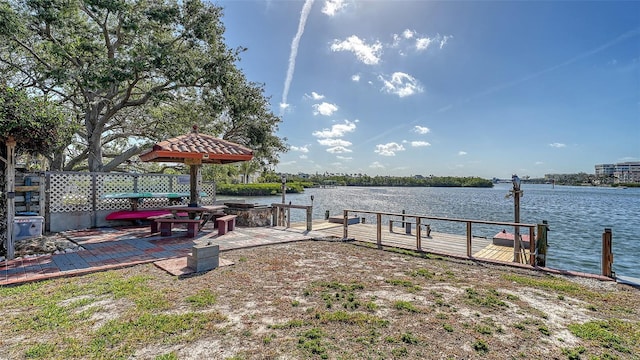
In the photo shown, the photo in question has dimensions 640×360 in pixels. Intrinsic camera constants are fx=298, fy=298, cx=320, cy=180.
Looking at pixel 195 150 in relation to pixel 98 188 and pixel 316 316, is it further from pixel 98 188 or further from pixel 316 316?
pixel 316 316

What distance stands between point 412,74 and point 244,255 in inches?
531

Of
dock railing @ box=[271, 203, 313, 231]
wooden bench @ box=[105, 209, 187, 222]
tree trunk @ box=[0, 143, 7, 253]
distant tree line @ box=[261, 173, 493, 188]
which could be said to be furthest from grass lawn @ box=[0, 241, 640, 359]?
distant tree line @ box=[261, 173, 493, 188]

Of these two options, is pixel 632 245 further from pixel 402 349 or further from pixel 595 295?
pixel 402 349

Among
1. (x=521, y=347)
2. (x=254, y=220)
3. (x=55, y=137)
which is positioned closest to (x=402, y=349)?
(x=521, y=347)

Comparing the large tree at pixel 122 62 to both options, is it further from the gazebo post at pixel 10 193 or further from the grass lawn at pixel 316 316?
the grass lawn at pixel 316 316

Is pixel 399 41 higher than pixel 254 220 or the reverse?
higher

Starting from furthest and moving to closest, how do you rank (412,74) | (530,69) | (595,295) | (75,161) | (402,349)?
(412,74) → (530,69) → (75,161) → (595,295) → (402,349)

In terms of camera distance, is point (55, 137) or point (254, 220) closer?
point (55, 137)

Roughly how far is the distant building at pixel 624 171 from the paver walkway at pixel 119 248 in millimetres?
117254

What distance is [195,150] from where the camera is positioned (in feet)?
21.1

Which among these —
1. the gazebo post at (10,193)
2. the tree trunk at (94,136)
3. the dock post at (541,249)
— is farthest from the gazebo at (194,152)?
the dock post at (541,249)

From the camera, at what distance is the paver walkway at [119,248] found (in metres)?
4.27

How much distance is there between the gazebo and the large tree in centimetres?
362

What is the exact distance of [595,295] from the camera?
12.6 ft
